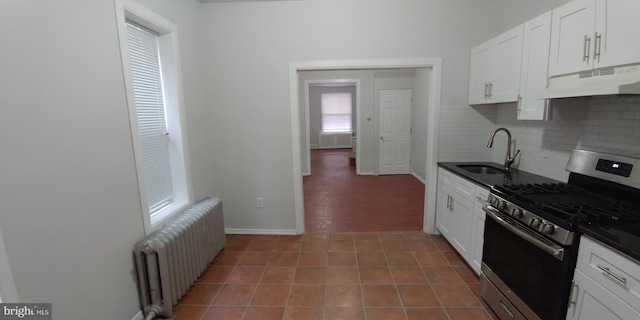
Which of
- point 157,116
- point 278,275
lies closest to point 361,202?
point 278,275

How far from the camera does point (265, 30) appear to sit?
9.68 ft

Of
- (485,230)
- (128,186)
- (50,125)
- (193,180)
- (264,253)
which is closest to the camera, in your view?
(50,125)

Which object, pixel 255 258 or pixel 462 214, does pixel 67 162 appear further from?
pixel 462 214

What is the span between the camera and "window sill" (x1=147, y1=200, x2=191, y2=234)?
6.98 feet

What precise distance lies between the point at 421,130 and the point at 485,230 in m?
3.80

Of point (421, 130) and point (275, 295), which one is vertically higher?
point (421, 130)

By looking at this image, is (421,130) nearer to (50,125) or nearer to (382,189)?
(382,189)

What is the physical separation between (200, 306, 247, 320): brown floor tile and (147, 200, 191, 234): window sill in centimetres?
78

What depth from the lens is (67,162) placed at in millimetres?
1403

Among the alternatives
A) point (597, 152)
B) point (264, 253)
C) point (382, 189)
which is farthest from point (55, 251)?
point (382, 189)

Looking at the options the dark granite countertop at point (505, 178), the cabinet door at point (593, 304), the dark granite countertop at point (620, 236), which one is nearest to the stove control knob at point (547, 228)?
the dark granite countertop at point (620, 236)

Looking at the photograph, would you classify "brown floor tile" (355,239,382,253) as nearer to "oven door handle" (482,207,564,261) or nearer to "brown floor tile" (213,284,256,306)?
"brown floor tile" (213,284,256,306)

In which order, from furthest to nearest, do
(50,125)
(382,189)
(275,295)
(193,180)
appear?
(382,189) < (193,180) < (275,295) < (50,125)

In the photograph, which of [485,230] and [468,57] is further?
[468,57]
